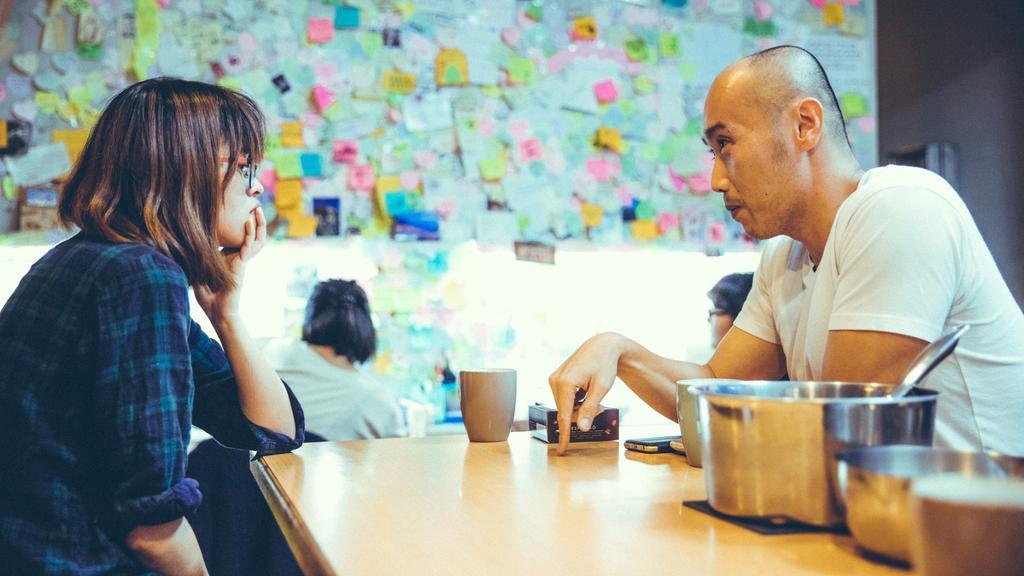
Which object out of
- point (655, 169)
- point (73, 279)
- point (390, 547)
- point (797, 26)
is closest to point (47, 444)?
point (73, 279)

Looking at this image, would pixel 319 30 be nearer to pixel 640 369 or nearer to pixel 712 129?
pixel 712 129

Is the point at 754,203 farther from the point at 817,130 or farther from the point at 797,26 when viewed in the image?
the point at 797,26

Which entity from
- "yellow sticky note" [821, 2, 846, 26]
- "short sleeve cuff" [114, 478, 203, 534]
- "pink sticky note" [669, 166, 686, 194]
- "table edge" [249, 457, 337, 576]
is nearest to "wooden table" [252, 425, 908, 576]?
"table edge" [249, 457, 337, 576]

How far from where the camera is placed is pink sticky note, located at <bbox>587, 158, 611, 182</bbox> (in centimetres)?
322

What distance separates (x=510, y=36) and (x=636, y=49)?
0.51m

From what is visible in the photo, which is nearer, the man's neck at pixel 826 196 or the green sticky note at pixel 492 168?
the man's neck at pixel 826 196

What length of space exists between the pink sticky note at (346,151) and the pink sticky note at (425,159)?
21cm

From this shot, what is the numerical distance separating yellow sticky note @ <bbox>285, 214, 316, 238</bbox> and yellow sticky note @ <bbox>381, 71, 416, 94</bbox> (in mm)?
538

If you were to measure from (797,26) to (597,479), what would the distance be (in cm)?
291

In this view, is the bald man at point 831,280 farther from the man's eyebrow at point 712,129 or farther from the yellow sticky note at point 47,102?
the yellow sticky note at point 47,102

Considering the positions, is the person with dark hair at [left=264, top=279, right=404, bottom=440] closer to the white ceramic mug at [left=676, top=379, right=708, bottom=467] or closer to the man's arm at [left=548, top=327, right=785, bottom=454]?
the man's arm at [left=548, top=327, right=785, bottom=454]

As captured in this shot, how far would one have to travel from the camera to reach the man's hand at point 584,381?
124 centimetres

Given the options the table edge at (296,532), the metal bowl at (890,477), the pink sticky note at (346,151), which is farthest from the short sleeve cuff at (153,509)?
the pink sticky note at (346,151)

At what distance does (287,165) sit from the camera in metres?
2.94
